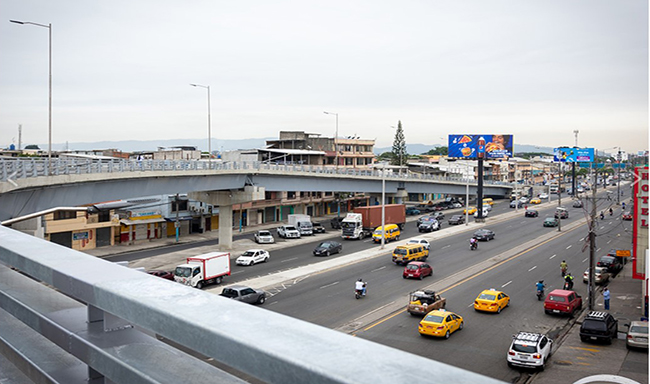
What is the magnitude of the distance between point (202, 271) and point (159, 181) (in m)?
9.56

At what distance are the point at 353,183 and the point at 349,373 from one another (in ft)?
218

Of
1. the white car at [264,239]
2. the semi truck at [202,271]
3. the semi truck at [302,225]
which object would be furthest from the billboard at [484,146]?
the semi truck at [202,271]

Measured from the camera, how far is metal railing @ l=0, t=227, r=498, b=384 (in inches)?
72.9

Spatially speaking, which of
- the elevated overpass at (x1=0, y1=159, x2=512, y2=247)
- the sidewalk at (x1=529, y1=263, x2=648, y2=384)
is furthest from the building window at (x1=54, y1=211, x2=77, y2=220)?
the sidewalk at (x1=529, y1=263, x2=648, y2=384)

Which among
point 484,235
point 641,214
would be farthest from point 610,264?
point 484,235

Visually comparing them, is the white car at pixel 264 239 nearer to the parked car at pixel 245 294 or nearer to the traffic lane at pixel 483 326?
the traffic lane at pixel 483 326

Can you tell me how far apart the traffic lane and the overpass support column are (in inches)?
900

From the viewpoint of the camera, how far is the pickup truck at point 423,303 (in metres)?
26.6

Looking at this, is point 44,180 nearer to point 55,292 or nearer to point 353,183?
point 55,292

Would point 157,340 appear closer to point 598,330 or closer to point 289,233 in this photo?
point 598,330

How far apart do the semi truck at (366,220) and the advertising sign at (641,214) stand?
27430 millimetres

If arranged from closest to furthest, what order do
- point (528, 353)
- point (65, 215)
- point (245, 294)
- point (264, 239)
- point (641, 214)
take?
point (528, 353) → point (245, 294) → point (641, 214) → point (65, 215) → point (264, 239)

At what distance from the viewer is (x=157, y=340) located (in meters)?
2.81

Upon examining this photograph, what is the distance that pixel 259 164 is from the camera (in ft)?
175
